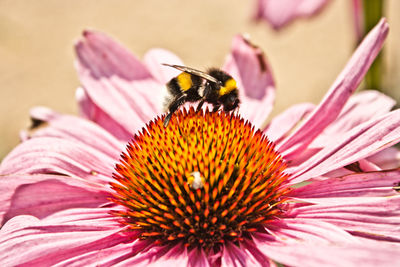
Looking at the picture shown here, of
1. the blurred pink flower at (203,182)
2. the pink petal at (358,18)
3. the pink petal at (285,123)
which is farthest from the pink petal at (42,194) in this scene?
the pink petal at (358,18)

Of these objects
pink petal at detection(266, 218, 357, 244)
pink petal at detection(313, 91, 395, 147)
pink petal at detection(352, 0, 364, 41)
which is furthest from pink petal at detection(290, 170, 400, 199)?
pink petal at detection(352, 0, 364, 41)

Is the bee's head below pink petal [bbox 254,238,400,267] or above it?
above

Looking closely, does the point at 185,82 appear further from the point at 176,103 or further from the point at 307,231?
the point at 307,231

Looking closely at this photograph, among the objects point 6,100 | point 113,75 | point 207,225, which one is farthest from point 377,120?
point 6,100

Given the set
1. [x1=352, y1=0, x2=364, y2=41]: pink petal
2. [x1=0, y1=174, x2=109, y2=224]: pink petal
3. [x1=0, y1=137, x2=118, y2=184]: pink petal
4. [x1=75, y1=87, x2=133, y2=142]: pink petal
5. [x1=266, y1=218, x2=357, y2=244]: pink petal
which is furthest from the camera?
[x1=352, y1=0, x2=364, y2=41]: pink petal

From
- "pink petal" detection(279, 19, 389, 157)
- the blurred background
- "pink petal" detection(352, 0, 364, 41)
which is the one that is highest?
the blurred background

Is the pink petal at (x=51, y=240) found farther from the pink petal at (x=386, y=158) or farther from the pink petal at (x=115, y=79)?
the pink petal at (x=386, y=158)

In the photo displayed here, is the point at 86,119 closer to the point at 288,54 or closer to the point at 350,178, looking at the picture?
the point at 350,178

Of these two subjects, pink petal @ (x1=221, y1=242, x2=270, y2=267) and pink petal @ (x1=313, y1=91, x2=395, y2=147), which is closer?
pink petal @ (x1=221, y1=242, x2=270, y2=267)

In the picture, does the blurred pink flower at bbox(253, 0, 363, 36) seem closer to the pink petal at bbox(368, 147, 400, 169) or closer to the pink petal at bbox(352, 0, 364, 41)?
the pink petal at bbox(352, 0, 364, 41)
